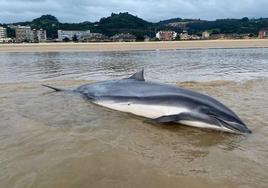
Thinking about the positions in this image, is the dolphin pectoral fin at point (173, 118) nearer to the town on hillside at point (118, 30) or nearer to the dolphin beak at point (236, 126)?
the dolphin beak at point (236, 126)

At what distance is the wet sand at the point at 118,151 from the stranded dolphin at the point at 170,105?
183mm

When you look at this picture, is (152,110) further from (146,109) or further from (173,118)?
(173,118)

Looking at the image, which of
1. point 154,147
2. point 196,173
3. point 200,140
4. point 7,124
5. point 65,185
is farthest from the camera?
point 7,124

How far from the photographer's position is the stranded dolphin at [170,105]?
5863 millimetres

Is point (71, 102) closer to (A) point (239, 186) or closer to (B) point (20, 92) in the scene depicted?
(B) point (20, 92)

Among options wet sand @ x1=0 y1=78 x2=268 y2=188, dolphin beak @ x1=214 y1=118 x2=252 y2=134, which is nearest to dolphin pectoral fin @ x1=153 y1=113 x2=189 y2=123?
wet sand @ x1=0 y1=78 x2=268 y2=188

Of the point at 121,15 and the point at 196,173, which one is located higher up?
the point at 121,15

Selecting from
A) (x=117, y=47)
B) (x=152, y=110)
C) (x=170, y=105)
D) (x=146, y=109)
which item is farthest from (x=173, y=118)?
(x=117, y=47)

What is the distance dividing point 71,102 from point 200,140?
12.5ft

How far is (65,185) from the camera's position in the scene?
12.2 ft

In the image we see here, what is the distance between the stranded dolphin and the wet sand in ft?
0.60

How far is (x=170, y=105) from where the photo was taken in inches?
248

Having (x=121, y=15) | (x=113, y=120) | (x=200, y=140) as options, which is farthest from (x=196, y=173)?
(x=121, y=15)

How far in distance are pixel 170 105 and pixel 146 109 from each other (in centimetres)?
61
